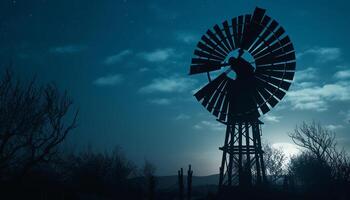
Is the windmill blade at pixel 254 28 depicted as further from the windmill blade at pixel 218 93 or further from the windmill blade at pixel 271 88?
the windmill blade at pixel 218 93

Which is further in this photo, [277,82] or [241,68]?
[241,68]

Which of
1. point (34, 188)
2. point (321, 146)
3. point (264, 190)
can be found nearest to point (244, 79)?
point (264, 190)

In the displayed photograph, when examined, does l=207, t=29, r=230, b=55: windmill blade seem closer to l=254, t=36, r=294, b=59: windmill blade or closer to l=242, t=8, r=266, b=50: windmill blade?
l=242, t=8, r=266, b=50: windmill blade

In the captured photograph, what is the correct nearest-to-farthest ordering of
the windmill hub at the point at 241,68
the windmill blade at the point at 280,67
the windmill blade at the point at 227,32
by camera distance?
the windmill blade at the point at 280,67
the windmill hub at the point at 241,68
the windmill blade at the point at 227,32

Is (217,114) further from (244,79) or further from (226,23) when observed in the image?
(226,23)

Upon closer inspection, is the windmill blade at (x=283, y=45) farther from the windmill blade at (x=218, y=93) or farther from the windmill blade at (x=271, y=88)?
the windmill blade at (x=218, y=93)

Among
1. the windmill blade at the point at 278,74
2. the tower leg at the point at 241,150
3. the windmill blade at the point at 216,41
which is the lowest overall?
the tower leg at the point at 241,150

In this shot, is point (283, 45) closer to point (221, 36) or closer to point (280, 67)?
point (280, 67)

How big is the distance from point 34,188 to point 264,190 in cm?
1475

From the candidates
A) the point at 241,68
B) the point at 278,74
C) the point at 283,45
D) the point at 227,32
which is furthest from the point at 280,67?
the point at 227,32

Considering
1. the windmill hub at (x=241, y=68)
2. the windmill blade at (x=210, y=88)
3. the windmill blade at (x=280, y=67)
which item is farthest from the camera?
the windmill blade at (x=210, y=88)

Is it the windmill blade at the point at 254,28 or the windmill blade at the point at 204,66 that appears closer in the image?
the windmill blade at the point at 254,28

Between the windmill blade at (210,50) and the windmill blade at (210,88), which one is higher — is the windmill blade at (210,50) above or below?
above

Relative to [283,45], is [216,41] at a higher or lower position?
higher
